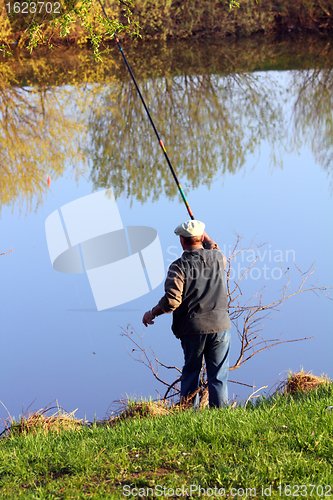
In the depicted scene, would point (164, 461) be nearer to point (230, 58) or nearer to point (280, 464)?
point (280, 464)

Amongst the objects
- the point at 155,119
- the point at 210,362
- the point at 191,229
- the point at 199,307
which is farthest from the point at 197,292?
the point at 155,119

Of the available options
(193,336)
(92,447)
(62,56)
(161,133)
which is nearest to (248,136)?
(161,133)

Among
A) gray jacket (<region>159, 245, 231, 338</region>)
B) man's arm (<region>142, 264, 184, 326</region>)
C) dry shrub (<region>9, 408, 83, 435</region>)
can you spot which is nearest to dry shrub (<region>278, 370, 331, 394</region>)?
gray jacket (<region>159, 245, 231, 338</region>)

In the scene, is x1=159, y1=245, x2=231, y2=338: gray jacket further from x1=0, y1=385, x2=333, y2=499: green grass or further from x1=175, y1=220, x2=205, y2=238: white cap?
x1=0, y1=385, x2=333, y2=499: green grass

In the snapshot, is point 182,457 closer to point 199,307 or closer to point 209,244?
point 199,307

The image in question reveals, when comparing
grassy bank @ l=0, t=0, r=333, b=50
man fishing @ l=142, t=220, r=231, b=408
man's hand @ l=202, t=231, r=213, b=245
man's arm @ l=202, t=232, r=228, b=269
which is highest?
grassy bank @ l=0, t=0, r=333, b=50

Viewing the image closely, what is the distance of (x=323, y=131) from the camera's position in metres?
11.4

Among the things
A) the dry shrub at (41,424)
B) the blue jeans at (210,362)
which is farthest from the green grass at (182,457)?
the blue jeans at (210,362)

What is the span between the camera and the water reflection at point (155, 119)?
9727 mm

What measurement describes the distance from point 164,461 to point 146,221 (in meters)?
5.24

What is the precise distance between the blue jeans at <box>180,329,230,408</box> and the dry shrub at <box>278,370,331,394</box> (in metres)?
0.64

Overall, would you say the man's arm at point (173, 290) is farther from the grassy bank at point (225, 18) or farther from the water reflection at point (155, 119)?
the grassy bank at point (225, 18)

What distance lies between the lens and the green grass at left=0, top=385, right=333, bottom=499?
2312 mm

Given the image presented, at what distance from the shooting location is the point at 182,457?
2.56 m
